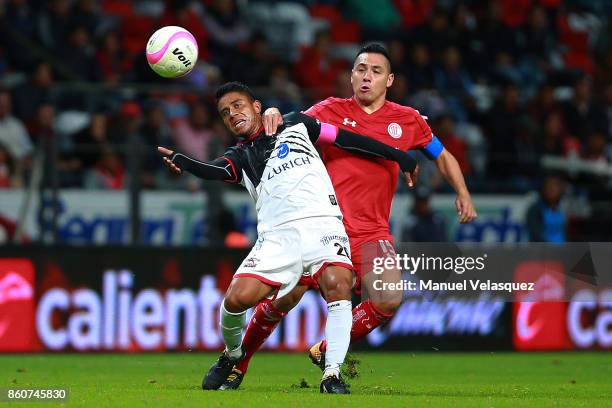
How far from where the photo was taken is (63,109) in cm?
1443

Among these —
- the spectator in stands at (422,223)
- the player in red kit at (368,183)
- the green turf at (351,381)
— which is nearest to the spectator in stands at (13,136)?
the green turf at (351,381)

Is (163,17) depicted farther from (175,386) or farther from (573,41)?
(175,386)

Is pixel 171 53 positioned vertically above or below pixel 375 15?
below

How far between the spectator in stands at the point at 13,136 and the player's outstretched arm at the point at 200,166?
19.6 ft

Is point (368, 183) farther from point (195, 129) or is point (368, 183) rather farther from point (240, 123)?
point (195, 129)

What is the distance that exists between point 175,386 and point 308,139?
1.90m

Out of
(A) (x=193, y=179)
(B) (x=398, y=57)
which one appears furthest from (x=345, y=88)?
(B) (x=398, y=57)

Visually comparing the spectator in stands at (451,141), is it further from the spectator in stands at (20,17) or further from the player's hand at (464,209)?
the player's hand at (464,209)

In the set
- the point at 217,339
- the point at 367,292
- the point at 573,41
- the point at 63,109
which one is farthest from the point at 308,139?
the point at 573,41

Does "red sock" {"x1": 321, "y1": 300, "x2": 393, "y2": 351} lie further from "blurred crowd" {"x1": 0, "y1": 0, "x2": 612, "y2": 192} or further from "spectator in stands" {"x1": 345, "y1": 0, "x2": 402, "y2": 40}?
"spectator in stands" {"x1": 345, "y1": 0, "x2": 402, "y2": 40}

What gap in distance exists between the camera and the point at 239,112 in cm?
802

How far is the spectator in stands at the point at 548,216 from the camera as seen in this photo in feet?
47.9

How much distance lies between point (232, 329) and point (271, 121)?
4.31ft

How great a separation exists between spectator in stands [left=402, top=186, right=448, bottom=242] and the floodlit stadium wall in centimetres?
75
